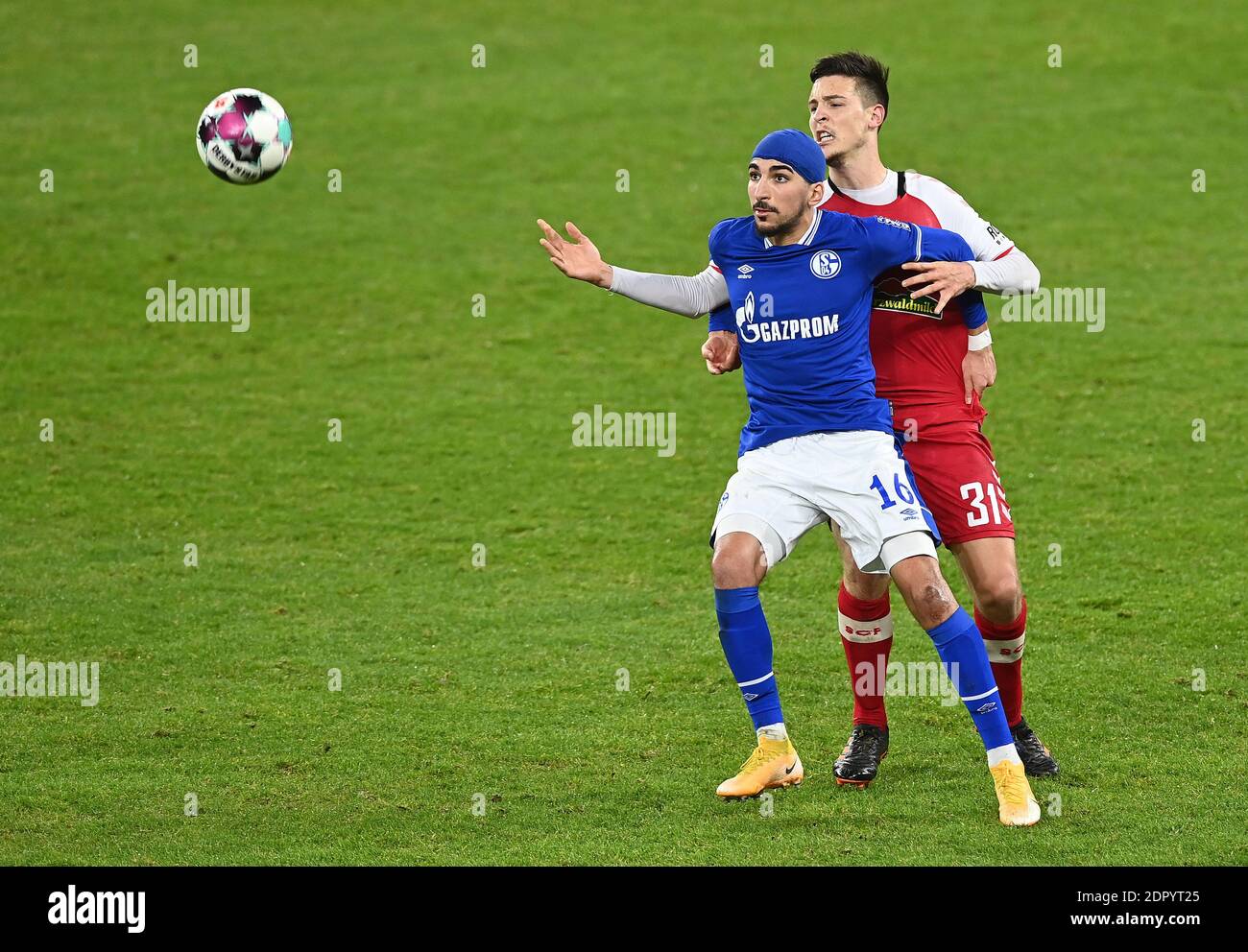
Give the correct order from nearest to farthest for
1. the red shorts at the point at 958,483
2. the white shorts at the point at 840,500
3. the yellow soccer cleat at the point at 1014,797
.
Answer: the yellow soccer cleat at the point at 1014,797, the white shorts at the point at 840,500, the red shorts at the point at 958,483

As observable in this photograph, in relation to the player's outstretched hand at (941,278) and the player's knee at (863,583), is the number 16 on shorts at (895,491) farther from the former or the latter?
the player's outstretched hand at (941,278)

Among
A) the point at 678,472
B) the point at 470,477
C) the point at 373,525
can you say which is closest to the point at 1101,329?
the point at 678,472

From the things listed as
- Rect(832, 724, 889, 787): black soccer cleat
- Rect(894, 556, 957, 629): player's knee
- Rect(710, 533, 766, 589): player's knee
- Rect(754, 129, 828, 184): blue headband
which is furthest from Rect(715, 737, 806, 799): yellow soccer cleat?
Rect(754, 129, 828, 184): blue headband

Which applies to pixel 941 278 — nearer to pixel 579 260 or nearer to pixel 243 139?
pixel 579 260

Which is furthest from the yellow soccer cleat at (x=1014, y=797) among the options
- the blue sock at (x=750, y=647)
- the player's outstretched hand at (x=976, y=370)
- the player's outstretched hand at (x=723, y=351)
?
the player's outstretched hand at (x=723, y=351)

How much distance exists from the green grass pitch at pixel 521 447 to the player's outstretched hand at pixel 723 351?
177 centimetres

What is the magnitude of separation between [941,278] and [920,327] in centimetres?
48

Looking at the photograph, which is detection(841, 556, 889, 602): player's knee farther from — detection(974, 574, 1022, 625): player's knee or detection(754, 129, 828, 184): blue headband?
detection(754, 129, 828, 184): blue headband

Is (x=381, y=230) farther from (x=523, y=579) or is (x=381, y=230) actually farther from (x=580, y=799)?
(x=580, y=799)

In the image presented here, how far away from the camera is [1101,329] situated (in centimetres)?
1450

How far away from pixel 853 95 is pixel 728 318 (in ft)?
3.58

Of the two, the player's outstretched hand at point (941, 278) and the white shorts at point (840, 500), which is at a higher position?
the player's outstretched hand at point (941, 278)

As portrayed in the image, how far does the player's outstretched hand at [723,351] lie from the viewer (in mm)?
6832

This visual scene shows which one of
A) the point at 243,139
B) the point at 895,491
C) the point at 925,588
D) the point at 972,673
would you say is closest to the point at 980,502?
the point at 895,491
